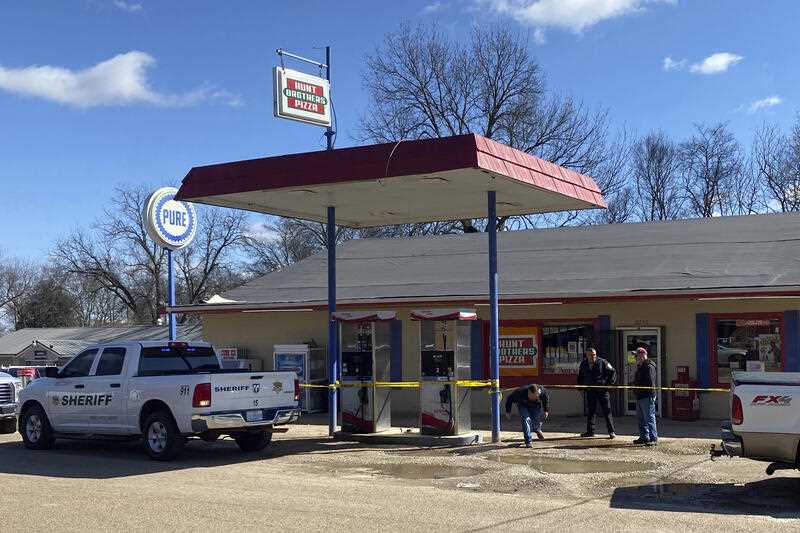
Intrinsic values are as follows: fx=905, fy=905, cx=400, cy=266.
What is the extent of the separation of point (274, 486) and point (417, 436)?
4.71m

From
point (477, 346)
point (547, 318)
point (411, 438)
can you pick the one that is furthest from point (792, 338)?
point (411, 438)

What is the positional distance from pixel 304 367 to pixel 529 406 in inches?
340

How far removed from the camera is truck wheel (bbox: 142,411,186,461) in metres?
13.8

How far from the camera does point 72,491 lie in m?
11.1

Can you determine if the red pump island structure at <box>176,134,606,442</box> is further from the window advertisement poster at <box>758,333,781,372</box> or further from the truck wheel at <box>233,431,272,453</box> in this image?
the window advertisement poster at <box>758,333,781,372</box>

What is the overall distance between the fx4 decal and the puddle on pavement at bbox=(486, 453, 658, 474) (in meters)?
2.71

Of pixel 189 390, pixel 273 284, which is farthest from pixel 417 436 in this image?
pixel 273 284

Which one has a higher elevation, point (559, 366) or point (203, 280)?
point (203, 280)

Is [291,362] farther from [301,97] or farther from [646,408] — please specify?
[646,408]

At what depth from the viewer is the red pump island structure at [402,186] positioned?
45.0ft

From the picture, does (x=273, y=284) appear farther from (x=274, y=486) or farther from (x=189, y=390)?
(x=274, y=486)

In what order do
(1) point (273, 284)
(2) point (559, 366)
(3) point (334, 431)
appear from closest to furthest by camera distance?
(3) point (334, 431)
(2) point (559, 366)
(1) point (273, 284)

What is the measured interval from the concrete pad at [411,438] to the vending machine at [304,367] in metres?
6.22

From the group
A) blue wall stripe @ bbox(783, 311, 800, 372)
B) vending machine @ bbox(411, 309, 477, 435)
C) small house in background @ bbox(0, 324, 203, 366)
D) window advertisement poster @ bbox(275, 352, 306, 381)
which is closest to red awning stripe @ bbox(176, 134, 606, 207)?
vending machine @ bbox(411, 309, 477, 435)
